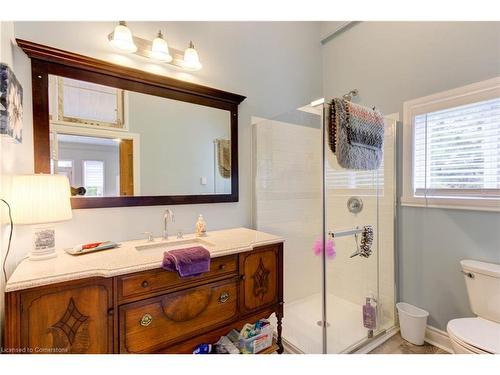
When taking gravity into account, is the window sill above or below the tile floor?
above

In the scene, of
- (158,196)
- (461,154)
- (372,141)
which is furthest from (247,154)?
(461,154)

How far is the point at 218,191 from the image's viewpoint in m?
1.92

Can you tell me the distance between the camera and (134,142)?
5.15ft

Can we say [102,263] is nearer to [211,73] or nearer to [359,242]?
[211,73]

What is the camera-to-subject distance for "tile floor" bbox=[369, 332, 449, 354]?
5.72ft

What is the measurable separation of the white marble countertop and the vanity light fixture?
1211mm

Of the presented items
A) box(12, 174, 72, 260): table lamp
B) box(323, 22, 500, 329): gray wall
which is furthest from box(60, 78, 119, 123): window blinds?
box(323, 22, 500, 329): gray wall

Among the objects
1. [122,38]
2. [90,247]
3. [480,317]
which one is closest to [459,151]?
[480,317]

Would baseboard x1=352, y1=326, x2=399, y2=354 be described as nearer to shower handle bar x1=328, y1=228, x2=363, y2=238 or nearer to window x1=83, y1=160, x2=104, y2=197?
shower handle bar x1=328, y1=228, x2=363, y2=238

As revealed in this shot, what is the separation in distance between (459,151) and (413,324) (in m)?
1.32

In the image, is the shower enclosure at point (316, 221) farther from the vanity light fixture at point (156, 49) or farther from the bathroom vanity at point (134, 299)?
the vanity light fixture at point (156, 49)

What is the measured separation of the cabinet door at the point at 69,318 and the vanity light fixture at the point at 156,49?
135 cm

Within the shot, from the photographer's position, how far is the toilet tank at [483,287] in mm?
1435

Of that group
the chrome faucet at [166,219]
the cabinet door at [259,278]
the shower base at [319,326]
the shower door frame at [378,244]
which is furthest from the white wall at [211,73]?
the shower base at [319,326]
